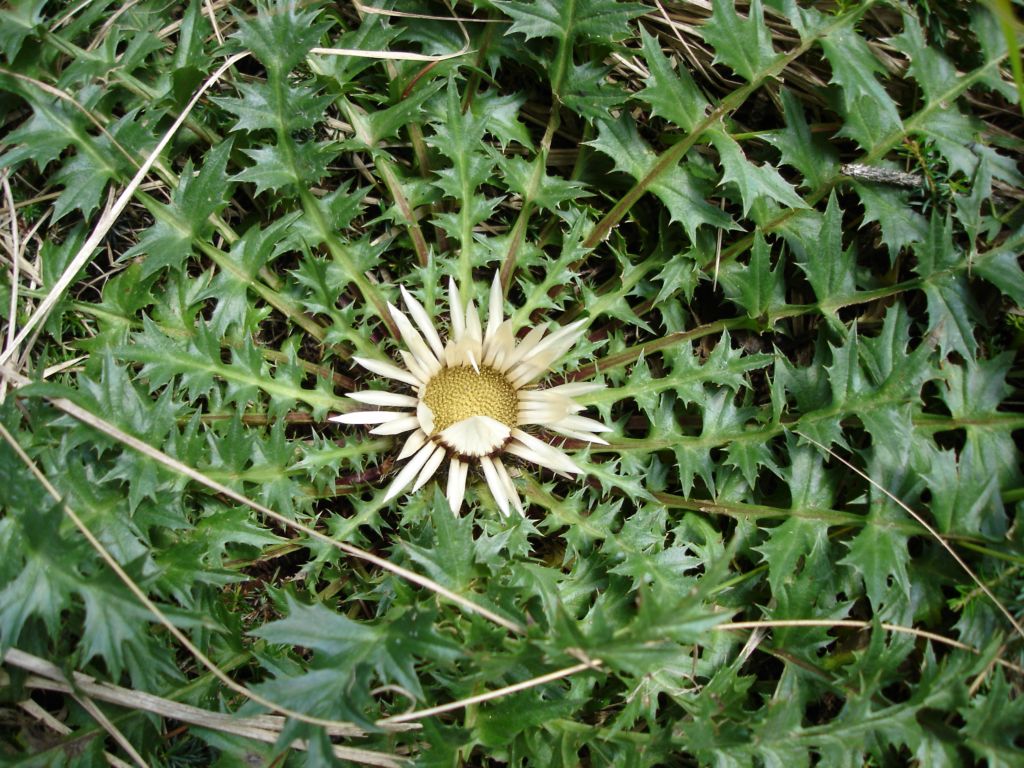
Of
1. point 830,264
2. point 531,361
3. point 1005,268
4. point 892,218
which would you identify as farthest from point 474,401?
point 1005,268

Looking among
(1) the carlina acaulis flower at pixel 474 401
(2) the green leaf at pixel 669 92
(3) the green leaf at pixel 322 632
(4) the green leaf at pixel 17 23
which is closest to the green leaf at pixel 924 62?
(2) the green leaf at pixel 669 92

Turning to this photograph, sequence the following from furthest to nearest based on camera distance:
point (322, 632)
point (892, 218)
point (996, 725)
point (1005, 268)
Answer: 1. point (892, 218)
2. point (1005, 268)
3. point (996, 725)
4. point (322, 632)

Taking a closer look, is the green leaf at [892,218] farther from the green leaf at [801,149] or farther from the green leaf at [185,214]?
the green leaf at [185,214]

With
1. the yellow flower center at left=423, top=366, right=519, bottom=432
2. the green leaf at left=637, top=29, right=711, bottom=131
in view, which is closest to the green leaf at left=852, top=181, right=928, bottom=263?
the green leaf at left=637, top=29, right=711, bottom=131

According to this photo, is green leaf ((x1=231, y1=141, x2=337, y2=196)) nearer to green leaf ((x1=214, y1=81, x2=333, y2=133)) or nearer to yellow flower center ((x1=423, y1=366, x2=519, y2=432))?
green leaf ((x1=214, y1=81, x2=333, y2=133))

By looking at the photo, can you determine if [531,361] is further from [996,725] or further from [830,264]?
[996,725]

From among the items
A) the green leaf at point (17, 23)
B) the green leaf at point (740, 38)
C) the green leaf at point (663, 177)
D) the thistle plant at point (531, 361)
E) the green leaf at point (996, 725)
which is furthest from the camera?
the green leaf at point (663, 177)

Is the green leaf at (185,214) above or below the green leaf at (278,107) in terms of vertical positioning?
below

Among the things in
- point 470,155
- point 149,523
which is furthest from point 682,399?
point 149,523
